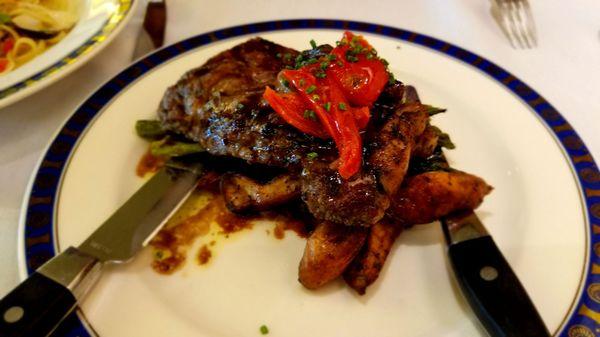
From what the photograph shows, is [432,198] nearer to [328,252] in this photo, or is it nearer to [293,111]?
[328,252]

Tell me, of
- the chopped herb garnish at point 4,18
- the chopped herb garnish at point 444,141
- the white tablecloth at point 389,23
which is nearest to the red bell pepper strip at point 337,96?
the chopped herb garnish at point 444,141

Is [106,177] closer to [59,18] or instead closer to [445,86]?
[59,18]

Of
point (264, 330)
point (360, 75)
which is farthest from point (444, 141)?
point (264, 330)

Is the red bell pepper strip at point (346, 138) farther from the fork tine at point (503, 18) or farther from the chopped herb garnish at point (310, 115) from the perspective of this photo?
the fork tine at point (503, 18)

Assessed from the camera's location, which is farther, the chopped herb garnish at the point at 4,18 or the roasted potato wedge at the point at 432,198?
the chopped herb garnish at the point at 4,18

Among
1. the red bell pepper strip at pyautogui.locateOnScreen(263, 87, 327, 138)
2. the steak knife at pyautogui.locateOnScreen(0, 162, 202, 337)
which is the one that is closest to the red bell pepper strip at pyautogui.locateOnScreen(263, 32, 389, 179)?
the red bell pepper strip at pyautogui.locateOnScreen(263, 87, 327, 138)

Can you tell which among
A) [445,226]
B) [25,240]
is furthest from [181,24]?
[445,226]

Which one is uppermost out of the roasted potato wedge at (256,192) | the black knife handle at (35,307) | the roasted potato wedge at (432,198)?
the roasted potato wedge at (432,198)
